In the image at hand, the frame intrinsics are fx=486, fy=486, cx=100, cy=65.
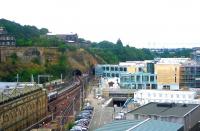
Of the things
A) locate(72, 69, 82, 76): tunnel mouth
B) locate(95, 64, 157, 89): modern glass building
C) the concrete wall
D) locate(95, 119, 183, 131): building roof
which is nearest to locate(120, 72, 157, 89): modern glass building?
locate(95, 64, 157, 89): modern glass building

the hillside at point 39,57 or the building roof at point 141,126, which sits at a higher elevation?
the hillside at point 39,57

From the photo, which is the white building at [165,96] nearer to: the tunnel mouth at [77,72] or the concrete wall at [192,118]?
the concrete wall at [192,118]

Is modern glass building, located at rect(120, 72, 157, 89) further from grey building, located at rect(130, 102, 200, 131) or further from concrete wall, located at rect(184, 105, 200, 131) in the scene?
concrete wall, located at rect(184, 105, 200, 131)

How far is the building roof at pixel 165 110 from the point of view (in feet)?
61.1

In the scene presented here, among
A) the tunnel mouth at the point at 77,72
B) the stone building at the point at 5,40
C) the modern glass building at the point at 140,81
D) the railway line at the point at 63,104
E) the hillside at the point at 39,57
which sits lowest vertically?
the railway line at the point at 63,104

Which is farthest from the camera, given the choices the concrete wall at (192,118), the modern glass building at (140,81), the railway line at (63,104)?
the modern glass building at (140,81)

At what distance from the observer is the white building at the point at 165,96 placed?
2777 cm

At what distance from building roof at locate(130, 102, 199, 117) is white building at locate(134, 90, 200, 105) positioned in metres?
6.78

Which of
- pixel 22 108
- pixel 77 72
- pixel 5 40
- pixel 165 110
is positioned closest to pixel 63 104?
pixel 22 108

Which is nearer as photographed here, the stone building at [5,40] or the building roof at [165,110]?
the building roof at [165,110]

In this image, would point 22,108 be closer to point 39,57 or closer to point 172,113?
point 172,113

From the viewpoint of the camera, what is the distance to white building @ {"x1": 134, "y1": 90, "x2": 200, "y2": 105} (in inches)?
1093

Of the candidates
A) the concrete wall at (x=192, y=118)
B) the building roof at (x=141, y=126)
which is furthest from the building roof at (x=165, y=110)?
the building roof at (x=141, y=126)

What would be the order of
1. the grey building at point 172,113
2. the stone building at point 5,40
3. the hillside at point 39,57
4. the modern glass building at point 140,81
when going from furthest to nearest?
the stone building at point 5,40
the modern glass building at point 140,81
the hillside at point 39,57
the grey building at point 172,113
